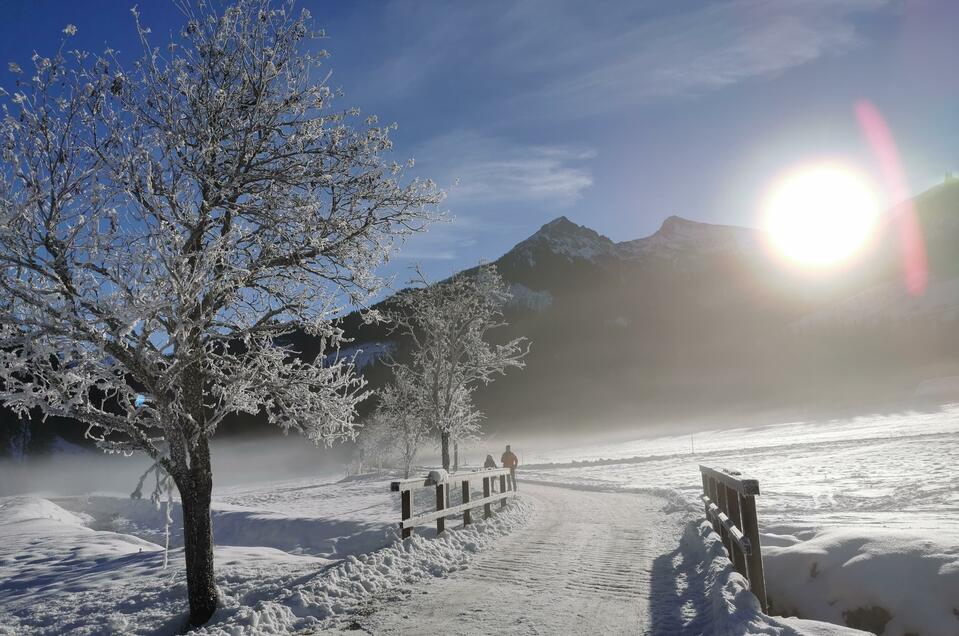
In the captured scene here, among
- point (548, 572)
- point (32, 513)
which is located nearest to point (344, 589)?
point (548, 572)

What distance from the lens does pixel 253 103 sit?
310 inches

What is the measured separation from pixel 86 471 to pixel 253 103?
569 feet

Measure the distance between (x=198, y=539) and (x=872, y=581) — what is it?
346 inches

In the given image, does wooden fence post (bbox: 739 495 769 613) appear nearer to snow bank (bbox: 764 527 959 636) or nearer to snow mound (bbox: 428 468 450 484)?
snow bank (bbox: 764 527 959 636)

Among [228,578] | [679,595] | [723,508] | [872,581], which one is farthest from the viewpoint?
[723,508]

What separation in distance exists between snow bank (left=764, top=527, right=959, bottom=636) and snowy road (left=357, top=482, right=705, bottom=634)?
1.56 m

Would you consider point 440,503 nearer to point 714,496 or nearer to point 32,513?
point 714,496

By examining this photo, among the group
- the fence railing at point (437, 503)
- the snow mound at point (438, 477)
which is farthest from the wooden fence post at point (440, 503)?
the snow mound at point (438, 477)

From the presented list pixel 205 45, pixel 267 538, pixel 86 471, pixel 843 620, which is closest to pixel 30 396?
pixel 205 45

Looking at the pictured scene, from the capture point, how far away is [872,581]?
6.76 m

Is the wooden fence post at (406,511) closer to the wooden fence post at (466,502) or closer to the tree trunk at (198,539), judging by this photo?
the wooden fence post at (466,502)

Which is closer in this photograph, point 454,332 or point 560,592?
point 560,592

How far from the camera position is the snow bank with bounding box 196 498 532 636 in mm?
6430

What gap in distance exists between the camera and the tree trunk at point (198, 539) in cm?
741
